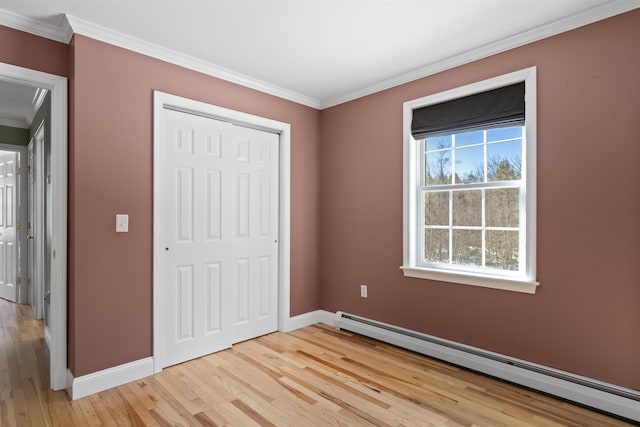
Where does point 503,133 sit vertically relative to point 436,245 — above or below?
above

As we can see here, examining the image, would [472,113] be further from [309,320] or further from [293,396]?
[309,320]

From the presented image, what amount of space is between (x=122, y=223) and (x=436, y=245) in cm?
260

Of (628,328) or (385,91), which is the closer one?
(628,328)

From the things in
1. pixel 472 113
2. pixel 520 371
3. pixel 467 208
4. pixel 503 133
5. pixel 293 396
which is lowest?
pixel 293 396

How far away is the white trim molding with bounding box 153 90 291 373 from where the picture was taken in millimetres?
2662

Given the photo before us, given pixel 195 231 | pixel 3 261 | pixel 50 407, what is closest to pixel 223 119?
pixel 195 231

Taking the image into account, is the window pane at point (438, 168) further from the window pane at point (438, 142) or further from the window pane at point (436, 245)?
the window pane at point (436, 245)

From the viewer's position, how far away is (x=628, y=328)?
2.06 meters

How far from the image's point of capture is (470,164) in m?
2.88

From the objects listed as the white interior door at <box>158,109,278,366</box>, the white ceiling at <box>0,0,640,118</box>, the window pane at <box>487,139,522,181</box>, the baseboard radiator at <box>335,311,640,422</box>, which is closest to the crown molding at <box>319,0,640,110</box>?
the white ceiling at <box>0,0,640,118</box>

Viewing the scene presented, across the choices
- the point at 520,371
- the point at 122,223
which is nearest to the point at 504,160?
the point at 520,371

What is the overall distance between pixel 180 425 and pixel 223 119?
242 centimetres

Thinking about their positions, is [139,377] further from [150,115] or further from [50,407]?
[150,115]

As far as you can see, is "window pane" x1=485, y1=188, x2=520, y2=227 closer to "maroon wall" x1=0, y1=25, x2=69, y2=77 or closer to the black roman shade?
the black roman shade
